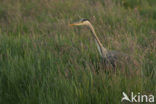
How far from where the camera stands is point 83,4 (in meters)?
7.68

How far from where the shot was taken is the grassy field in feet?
10.7

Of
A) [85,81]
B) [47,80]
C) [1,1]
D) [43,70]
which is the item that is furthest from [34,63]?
[1,1]

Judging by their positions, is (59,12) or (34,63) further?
(59,12)

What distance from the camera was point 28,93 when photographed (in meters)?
3.63

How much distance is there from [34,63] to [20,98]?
0.81 metres

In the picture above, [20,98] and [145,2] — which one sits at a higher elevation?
[145,2]

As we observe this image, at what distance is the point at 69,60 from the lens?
13.1 feet

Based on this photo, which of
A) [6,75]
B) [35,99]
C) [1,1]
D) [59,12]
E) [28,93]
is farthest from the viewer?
[1,1]

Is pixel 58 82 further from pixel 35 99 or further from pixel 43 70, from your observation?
pixel 43 70

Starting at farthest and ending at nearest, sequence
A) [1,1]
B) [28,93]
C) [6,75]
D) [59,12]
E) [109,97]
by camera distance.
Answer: [1,1] → [59,12] → [6,75] → [28,93] → [109,97]

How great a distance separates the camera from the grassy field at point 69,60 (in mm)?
3264

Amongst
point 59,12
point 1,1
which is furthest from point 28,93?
point 1,1

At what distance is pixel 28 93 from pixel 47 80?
1.03ft

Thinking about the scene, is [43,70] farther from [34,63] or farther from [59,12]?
[59,12]
